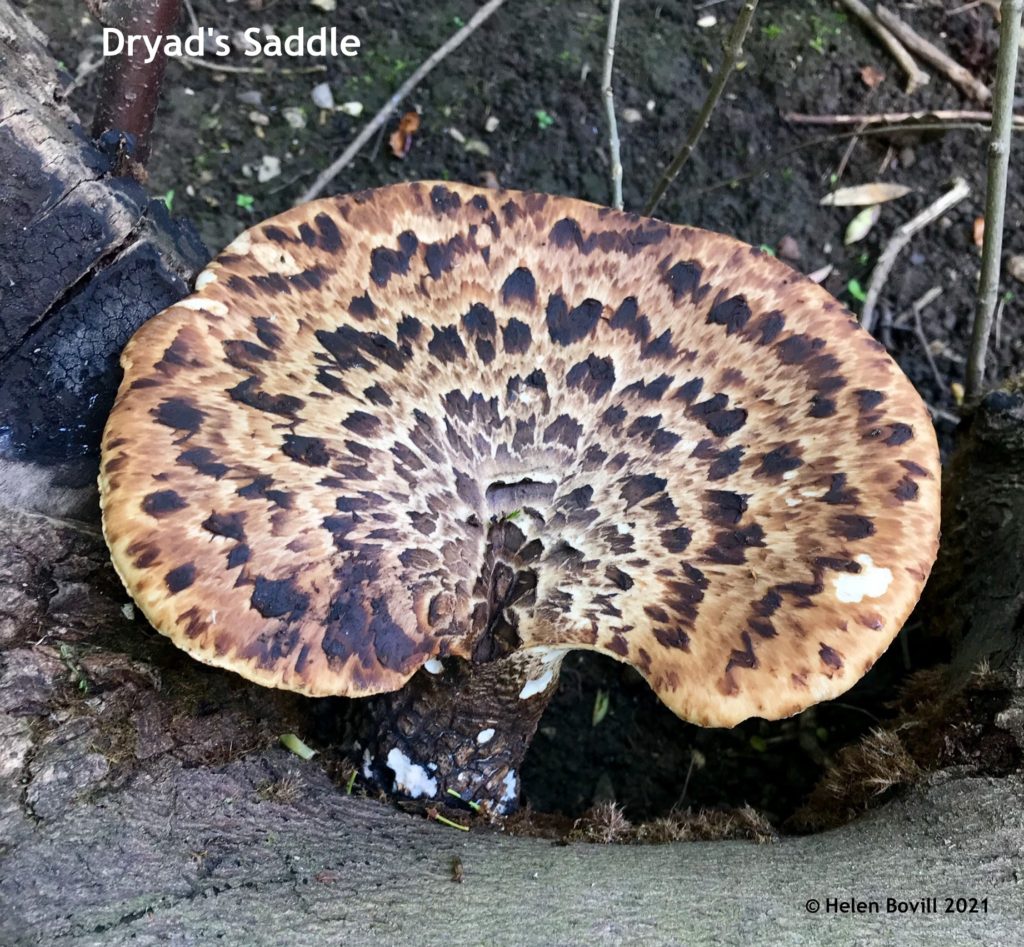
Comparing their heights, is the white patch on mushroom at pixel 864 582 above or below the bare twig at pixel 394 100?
below

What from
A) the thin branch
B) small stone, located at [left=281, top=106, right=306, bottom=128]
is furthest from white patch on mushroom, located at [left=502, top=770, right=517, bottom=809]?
small stone, located at [left=281, top=106, right=306, bottom=128]

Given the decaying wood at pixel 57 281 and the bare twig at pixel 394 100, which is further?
the bare twig at pixel 394 100

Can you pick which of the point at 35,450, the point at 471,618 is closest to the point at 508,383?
the point at 471,618

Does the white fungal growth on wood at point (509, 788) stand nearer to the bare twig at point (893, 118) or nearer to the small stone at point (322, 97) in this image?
the small stone at point (322, 97)

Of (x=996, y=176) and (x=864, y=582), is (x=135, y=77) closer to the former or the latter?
(x=864, y=582)

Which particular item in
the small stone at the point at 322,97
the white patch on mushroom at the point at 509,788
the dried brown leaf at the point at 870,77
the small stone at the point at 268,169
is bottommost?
the white patch on mushroom at the point at 509,788

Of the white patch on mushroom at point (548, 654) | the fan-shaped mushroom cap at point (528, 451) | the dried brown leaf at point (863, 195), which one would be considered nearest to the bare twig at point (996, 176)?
the fan-shaped mushroom cap at point (528, 451)

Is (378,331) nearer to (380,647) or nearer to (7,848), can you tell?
(380,647)
